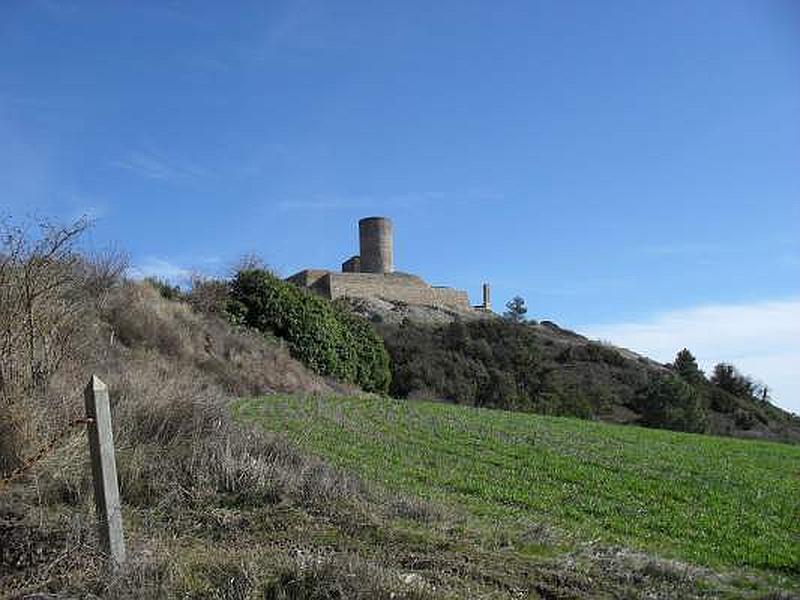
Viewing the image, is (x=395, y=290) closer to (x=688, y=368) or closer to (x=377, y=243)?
(x=377, y=243)

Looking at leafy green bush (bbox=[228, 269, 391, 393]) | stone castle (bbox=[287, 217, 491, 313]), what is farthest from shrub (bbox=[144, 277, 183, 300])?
stone castle (bbox=[287, 217, 491, 313])

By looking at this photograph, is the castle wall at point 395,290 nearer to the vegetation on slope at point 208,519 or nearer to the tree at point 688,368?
the tree at point 688,368

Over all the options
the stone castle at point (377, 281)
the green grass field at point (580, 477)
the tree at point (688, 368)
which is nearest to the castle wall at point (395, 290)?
the stone castle at point (377, 281)

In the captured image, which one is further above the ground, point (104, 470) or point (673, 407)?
point (104, 470)

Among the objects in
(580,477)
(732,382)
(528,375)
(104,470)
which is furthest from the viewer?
(732,382)

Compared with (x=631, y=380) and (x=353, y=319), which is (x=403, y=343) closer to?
(x=353, y=319)

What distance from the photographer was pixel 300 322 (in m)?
30.2

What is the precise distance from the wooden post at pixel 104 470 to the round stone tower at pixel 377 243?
196ft

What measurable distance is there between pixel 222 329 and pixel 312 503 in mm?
21129

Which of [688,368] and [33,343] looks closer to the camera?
[33,343]

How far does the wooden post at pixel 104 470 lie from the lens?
515cm

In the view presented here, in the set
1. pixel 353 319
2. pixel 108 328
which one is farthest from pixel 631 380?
pixel 108 328

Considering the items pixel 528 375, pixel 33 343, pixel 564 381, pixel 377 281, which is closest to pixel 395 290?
pixel 377 281

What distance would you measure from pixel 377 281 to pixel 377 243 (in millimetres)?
8449
